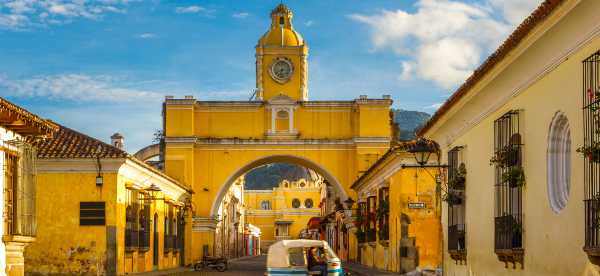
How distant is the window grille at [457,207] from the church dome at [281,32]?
30253 millimetres

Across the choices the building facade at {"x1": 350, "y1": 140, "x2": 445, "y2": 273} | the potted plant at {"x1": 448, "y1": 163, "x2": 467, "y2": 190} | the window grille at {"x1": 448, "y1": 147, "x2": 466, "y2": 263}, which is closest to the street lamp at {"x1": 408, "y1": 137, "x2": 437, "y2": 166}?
the window grille at {"x1": 448, "y1": 147, "x2": 466, "y2": 263}

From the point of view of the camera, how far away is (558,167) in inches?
460

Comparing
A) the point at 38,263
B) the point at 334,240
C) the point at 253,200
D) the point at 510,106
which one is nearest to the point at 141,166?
the point at 38,263

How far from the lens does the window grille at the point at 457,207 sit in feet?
57.9

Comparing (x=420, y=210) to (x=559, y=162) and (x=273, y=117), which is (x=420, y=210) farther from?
(x=559, y=162)

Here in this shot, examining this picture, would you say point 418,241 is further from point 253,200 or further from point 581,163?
point 253,200

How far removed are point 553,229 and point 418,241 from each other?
1887cm

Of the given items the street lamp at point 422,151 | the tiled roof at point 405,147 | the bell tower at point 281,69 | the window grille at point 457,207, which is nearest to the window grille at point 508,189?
the window grille at point 457,207

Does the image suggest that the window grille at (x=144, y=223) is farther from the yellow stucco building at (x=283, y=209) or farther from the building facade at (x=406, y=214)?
the yellow stucco building at (x=283, y=209)

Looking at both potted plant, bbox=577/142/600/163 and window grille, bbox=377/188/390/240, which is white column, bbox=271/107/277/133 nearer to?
window grille, bbox=377/188/390/240

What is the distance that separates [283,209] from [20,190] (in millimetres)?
93081

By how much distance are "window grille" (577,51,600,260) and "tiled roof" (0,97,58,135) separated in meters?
9.79

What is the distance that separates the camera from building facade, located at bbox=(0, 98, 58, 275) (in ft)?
56.8

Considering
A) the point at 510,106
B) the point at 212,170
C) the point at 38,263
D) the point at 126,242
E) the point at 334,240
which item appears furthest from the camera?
the point at 334,240
